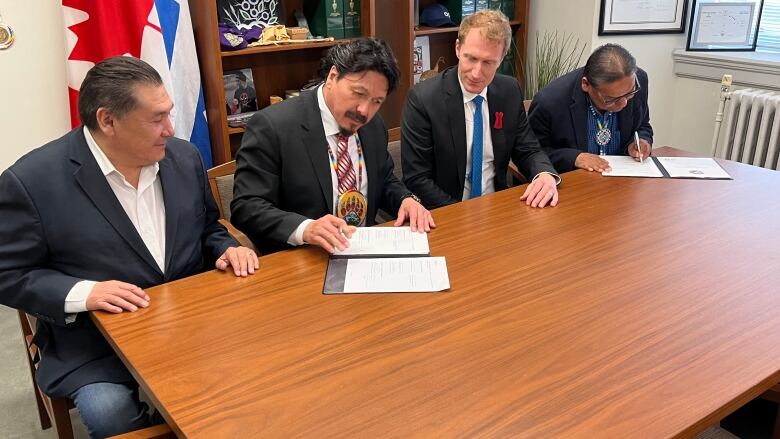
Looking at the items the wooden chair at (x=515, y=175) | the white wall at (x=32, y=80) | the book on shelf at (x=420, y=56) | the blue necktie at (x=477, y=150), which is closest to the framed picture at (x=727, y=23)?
the book on shelf at (x=420, y=56)

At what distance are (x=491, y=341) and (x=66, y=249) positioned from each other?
106 cm

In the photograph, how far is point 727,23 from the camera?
3.93 meters

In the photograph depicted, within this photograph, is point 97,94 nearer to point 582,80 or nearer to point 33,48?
point 33,48

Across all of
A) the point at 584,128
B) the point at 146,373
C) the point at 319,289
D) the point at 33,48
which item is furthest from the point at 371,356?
the point at 33,48

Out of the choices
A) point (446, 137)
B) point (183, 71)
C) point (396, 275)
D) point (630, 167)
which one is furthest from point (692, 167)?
point (183, 71)

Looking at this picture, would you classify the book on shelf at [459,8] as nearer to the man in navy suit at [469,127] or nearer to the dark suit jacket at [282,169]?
the man in navy suit at [469,127]

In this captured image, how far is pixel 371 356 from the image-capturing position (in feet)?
4.28

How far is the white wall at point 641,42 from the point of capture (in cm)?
389

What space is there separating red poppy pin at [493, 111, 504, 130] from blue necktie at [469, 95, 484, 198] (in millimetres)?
84

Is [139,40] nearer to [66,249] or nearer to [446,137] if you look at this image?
[446,137]

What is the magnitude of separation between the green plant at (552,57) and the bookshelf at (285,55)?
0.54 feet

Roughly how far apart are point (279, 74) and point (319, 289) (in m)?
2.26

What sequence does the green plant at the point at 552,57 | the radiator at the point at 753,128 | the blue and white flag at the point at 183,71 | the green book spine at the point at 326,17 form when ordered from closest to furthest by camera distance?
1. the blue and white flag at the point at 183,71
2. the green book spine at the point at 326,17
3. the radiator at the point at 753,128
4. the green plant at the point at 552,57

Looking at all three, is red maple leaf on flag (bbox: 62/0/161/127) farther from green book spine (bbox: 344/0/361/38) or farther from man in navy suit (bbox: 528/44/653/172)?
man in navy suit (bbox: 528/44/653/172)
